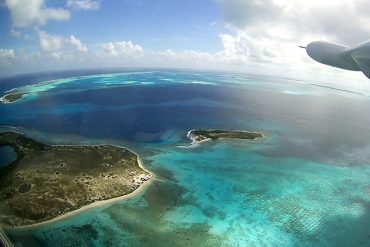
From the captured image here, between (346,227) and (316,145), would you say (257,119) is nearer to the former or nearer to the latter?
(316,145)

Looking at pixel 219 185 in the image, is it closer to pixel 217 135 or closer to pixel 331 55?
pixel 217 135

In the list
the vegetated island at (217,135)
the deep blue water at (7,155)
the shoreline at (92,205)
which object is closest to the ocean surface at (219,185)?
the shoreline at (92,205)

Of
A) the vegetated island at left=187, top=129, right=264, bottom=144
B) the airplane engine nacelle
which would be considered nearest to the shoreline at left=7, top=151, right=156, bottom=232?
the vegetated island at left=187, top=129, right=264, bottom=144

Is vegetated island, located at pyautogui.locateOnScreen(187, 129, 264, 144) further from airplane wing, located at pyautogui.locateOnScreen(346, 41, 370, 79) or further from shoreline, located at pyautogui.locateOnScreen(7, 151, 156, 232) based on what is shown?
airplane wing, located at pyautogui.locateOnScreen(346, 41, 370, 79)

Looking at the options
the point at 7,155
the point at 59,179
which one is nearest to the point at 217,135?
the point at 59,179

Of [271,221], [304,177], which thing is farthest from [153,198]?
[304,177]

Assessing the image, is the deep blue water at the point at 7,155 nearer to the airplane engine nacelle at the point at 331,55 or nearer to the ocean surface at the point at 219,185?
the ocean surface at the point at 219,185
